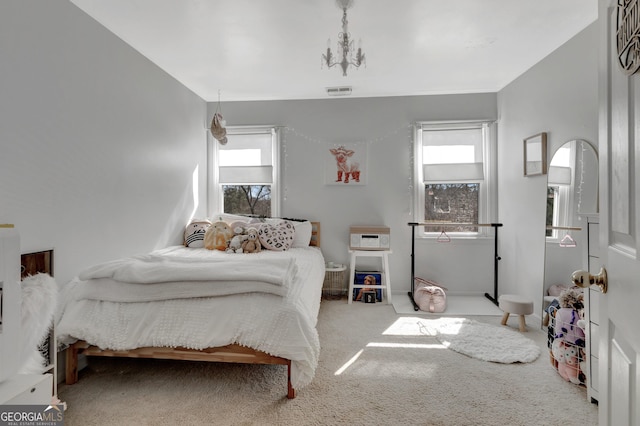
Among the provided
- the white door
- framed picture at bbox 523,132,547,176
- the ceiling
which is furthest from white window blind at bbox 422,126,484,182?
the white door

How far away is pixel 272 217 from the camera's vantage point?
3.99 meters

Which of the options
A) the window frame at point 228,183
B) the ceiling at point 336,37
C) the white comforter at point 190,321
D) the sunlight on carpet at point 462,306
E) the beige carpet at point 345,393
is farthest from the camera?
the window frame at point 228,183

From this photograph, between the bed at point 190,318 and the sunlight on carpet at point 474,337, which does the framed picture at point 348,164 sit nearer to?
the sunlight on carpet at point 474,337

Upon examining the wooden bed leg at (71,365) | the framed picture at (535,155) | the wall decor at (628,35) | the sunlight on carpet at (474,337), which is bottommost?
the sunlight on carpet at (474,337)

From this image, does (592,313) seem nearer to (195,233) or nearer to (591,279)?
(591,279)

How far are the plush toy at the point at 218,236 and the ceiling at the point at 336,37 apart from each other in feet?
5.19

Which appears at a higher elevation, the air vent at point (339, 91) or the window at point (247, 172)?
the air vent at point (339, 91)

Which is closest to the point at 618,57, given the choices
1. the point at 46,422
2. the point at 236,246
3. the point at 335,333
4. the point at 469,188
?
the point at 46,422

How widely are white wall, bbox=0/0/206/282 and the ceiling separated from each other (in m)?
0.27

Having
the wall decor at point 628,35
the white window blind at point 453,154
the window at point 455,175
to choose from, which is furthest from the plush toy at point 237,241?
the wall decor at point 628,35

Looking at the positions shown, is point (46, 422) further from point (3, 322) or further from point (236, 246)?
point (236, 246)

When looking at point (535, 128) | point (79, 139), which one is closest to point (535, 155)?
point (535, 128)

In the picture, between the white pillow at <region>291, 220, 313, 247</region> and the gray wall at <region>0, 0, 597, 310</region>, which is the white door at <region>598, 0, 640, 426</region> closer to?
the gray wall at <region>0, 0, 597, 310</region>

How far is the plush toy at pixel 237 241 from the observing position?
10.7 feet
